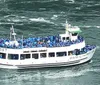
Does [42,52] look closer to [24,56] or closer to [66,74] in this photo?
[24,56]

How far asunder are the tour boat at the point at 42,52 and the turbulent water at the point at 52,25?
1.11 metres

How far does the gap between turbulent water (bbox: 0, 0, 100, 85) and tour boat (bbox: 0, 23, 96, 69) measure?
1106mm

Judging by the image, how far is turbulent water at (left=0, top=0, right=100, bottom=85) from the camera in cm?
9275

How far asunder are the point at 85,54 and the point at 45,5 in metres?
36.7

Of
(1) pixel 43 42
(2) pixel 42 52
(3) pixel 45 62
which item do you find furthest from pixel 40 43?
(3) pixel 45 62

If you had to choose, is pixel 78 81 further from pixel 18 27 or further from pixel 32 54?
pixel 18 27

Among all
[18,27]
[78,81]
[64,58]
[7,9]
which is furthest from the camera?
[7,9]

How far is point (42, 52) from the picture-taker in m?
97.4

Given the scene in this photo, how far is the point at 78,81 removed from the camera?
92188mm

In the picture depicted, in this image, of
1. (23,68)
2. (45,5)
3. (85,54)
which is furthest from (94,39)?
(45,5)

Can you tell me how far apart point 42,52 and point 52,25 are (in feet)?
71.1

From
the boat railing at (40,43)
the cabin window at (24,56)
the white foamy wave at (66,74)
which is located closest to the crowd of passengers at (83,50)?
the boat railing at (40,43)

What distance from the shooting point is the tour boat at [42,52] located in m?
96.8

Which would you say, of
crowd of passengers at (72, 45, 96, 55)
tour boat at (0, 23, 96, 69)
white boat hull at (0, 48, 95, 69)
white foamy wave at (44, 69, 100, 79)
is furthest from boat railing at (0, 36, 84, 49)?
white foamy wave at (44, 69, 100, 79)
